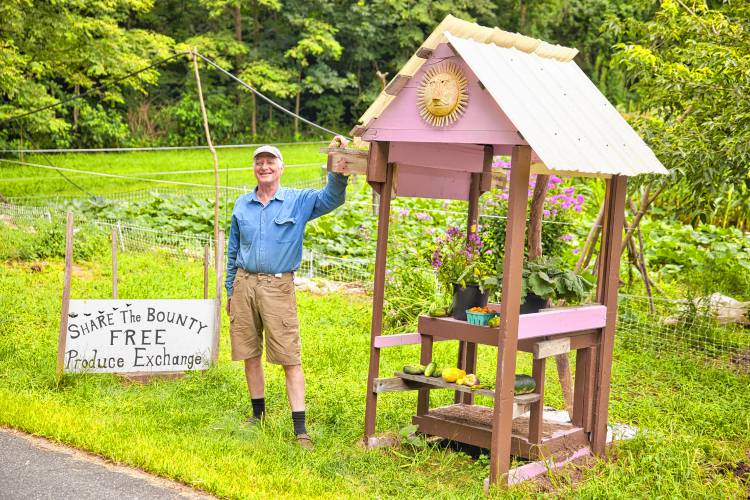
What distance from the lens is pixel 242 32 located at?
30.8 m

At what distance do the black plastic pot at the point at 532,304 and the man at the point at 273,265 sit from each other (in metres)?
1.29

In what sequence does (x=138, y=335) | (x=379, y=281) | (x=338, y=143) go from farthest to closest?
1. (x=138, y=335)
2. (x=379, y=281)
3. (x=338, y=143)

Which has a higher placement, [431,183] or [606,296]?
[431,183]

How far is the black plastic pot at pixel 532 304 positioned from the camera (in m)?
5.24

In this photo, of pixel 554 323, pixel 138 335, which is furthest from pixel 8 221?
pixel 554 323

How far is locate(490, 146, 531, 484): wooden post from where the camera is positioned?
15.8 feet

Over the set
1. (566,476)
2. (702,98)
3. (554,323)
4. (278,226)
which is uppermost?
(702,98)

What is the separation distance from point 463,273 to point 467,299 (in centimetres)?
16

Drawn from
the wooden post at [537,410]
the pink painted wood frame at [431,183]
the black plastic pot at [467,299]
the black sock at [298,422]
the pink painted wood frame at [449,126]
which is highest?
the pink painted wood frame at [449,126]

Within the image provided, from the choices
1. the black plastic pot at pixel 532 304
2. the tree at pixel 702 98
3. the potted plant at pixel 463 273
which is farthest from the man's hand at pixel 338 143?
the tree at pixel 702 98

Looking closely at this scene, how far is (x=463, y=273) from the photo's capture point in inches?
211

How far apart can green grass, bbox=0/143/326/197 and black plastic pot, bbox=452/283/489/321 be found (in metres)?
12.0

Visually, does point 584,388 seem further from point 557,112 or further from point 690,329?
point 690,329

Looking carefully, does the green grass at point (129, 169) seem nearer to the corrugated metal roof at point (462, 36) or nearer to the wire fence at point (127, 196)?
the wire fence at point (127, 196)
